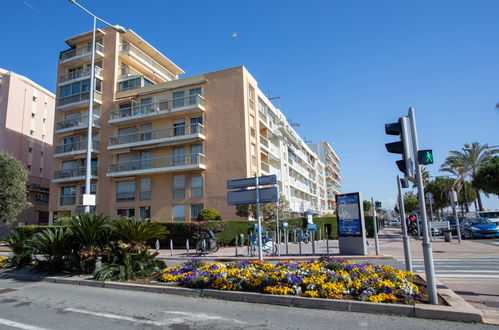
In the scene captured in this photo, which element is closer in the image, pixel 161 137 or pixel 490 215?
pixel 490 215

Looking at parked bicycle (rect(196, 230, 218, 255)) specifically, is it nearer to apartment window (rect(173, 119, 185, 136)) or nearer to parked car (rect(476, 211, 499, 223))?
apartment window (rect(173, 119, 185, 136))

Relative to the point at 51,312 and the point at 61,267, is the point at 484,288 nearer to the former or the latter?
the point at 51,312

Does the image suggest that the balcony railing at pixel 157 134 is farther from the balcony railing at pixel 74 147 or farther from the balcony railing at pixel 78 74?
the balcony railing at pixel 78 74

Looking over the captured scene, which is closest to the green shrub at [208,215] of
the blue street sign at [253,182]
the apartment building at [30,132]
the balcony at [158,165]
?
the balcony at [158,165]

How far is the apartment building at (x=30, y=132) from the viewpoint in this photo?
41375mm

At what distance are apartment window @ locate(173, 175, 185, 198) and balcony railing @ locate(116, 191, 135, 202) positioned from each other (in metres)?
4.51

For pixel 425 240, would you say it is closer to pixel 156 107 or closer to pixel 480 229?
pixel 480 229

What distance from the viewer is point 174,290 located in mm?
7730

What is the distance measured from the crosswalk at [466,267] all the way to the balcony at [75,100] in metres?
32.4

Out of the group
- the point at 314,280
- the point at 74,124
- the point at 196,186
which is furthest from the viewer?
the point at 74,124

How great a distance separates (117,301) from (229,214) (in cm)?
2151

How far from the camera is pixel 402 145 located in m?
6.61

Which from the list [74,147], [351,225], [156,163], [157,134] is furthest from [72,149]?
[351,225]

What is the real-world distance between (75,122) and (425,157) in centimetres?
3640
